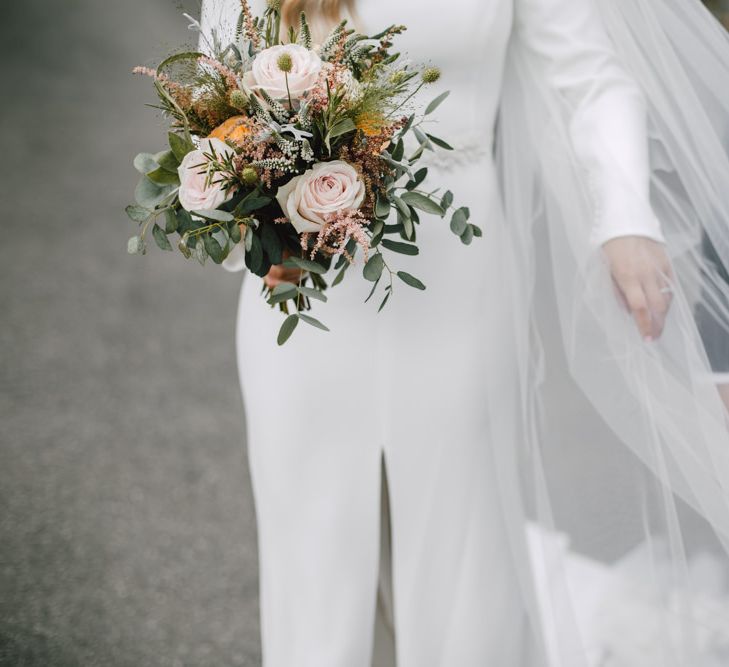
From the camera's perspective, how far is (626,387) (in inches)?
61.1

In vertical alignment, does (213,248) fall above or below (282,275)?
above

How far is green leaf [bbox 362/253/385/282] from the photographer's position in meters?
1.37

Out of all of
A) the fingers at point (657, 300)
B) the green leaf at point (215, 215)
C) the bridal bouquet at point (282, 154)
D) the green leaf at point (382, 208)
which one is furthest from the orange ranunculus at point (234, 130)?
the fingers at point (657, 300)

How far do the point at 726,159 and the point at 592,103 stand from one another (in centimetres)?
25

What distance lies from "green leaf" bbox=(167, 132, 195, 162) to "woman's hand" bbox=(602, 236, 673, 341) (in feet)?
2.34

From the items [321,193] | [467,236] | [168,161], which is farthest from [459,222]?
[168,161]

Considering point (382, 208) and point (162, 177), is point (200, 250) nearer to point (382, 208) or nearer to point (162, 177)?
point (162, 177)

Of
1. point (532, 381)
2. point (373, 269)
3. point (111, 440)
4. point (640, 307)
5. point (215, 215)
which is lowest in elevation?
point (111, 440)

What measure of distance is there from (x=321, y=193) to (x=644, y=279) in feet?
1.88

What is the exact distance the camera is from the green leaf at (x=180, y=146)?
1346 millimetres

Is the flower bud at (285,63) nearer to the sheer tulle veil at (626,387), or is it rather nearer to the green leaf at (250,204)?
the green leaf at (250,204)

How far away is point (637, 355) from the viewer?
1.53 m

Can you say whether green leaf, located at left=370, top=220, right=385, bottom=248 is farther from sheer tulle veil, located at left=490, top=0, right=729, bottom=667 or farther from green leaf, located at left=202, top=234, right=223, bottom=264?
sheer tulle veil, located at left=490, top=0, right=729, bottom=667

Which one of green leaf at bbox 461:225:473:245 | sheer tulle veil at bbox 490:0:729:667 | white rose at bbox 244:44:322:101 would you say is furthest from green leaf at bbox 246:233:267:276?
sheer tulle veil at bbox 490:0:729:667
